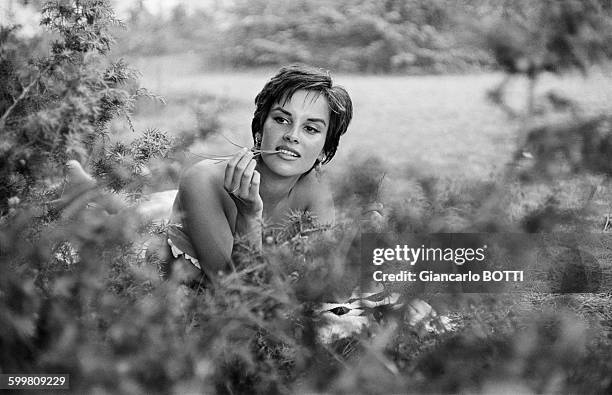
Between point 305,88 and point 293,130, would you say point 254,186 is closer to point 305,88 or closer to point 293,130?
point 293,130

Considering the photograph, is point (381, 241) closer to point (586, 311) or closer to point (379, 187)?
point (379, 187)

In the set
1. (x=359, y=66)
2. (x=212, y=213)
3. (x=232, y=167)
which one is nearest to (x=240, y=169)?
(x=232, y=167)

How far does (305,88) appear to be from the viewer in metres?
2.13

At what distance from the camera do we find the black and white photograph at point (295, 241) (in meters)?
1.16

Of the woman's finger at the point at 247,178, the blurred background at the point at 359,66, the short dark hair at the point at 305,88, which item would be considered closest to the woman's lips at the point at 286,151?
the short dark hair at the point at 305,88

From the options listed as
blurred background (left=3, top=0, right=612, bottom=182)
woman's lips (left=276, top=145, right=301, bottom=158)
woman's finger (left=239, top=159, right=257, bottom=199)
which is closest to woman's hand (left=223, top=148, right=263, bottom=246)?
woman's finger (left=239, top=159, right=257, bottom=199)

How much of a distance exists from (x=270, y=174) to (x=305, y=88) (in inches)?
10.7

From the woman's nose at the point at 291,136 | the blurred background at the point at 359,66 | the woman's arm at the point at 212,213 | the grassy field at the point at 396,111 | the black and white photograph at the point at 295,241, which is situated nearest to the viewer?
the black and white photograph at the point at 295,241

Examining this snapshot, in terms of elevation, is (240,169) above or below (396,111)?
above

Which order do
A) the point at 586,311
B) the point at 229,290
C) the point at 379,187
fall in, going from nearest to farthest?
the point at 229,290 → the point at 586,311 → the point at 379,187

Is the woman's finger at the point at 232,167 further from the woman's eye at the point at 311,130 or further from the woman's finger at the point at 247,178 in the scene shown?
the woman's eye at the point at 311,130

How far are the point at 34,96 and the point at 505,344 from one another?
1065mm

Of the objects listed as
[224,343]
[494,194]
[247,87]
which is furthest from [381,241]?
[247,87]

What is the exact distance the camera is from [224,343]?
4.09 ft
